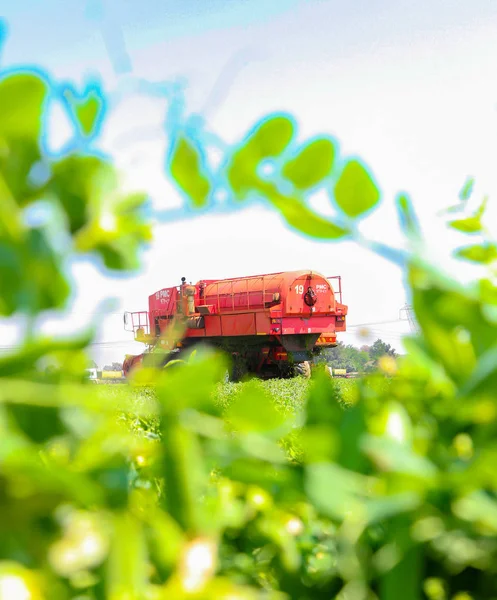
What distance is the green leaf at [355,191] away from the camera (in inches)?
17.2

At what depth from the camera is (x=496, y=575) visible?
0.44 meters

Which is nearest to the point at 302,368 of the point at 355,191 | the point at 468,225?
the point at 468,225

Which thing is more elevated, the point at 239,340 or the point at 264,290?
the point at 264,290

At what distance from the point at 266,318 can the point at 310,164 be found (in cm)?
1494

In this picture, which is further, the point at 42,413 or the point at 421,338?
the point at 421,338

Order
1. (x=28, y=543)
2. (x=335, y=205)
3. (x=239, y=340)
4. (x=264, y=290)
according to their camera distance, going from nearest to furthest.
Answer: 1. (x=28, y=543)
2. (x=335, y=205)
3. (x=264, y=290)
4. (x=239, y=340)

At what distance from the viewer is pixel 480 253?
693 mm

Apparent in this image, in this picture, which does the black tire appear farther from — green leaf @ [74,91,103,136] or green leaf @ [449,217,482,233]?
green leaf @ [74,91,103,136]

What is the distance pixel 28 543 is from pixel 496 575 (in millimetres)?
324

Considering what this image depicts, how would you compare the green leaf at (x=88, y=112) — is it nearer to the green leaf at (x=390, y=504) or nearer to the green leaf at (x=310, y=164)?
the green leaf at (x=310, y=164)

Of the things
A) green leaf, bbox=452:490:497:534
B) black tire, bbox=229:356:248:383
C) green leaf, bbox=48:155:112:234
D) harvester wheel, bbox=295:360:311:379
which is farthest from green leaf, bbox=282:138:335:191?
black tire, bbox=229:356:248:383

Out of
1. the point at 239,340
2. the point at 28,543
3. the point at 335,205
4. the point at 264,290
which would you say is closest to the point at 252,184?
the point at 335,205

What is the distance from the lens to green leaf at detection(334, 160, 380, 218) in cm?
44

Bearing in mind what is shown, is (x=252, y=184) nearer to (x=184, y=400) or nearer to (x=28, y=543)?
(x=184, y=400)
